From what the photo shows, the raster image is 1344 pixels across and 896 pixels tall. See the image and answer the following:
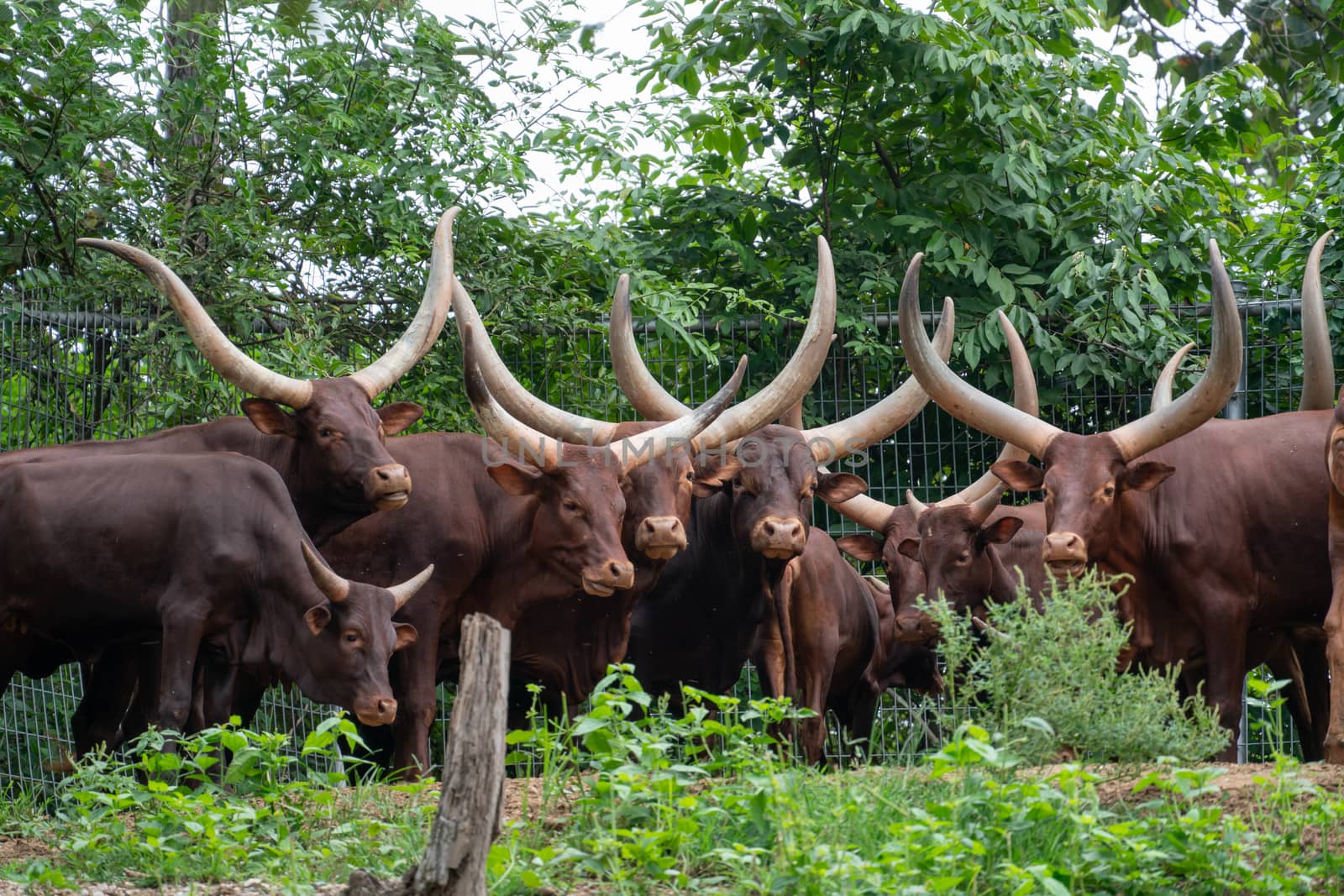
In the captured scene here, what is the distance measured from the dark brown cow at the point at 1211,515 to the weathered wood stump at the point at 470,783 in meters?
3.51

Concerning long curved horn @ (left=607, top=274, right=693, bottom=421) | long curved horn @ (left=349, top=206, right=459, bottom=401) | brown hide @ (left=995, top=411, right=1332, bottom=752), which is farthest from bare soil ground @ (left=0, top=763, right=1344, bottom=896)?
long curved horn @ (left=607, top=274, right=693, bottom=421)

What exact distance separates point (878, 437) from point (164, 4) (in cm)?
437

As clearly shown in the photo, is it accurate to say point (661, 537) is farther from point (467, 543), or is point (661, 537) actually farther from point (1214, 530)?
point (1214, 530)

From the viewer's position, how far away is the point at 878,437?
7828 millimetres

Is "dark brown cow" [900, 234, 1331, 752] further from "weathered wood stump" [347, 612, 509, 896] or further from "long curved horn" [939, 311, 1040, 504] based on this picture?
"weathered wood stump" [347, 612, 509, 896]

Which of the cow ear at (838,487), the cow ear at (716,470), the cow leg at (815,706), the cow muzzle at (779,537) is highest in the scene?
the cow ear at (716,470)

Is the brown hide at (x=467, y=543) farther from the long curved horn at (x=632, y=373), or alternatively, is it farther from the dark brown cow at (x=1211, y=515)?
the dark brown cow at (x=1211, y=515)

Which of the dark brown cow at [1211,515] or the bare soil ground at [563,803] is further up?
the dark brown cow at [1211,515]

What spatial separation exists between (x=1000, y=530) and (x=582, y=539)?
1922mm

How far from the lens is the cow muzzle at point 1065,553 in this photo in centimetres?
634

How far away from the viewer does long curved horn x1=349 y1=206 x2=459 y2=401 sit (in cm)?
717

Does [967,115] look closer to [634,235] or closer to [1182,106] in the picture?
[1182,106]

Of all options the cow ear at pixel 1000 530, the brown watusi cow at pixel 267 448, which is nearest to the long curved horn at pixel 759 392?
the cow ear at pixel 1000 530

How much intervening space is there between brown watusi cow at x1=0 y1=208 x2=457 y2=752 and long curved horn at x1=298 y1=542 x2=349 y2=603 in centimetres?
60
